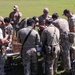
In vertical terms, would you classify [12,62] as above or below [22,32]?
below

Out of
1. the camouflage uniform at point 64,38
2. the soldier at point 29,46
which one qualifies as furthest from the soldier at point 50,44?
the camouflage uniform at point 64,38

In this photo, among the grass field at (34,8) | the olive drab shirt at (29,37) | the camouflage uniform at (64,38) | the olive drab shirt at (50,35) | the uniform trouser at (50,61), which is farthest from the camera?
the grass field at (34,8)

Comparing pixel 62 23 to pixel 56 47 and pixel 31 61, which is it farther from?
pixel 31 61

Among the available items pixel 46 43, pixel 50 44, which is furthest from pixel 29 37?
pixel 50 44

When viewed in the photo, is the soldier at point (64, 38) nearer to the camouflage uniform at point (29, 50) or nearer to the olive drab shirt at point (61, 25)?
the olive drab shirt at point (61, 25)

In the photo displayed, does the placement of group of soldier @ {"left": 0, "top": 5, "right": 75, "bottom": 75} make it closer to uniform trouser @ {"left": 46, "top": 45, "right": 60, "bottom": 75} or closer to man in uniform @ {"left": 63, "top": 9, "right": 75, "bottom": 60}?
uniform trouser @ {"left": 46, "top": 45, "right": 60, "bottom": 75}

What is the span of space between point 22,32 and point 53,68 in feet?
6.14

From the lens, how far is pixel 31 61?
10.2 meters

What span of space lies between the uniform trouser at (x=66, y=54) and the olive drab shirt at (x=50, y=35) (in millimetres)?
762

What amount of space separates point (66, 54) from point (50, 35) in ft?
4.48

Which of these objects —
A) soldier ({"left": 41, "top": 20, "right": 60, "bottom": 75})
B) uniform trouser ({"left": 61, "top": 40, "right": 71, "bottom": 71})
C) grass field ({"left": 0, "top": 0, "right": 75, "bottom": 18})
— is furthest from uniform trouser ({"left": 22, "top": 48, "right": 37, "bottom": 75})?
grass field ({"left": 0, "top": 0, "right": 75, "bottom": 18})

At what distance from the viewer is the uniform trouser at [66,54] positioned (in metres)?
11.0

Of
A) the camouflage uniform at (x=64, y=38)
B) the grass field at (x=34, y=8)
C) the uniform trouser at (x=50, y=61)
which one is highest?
the grass field at (x=34, y=8)

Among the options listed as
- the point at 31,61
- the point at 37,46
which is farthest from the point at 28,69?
the point at 37,46
